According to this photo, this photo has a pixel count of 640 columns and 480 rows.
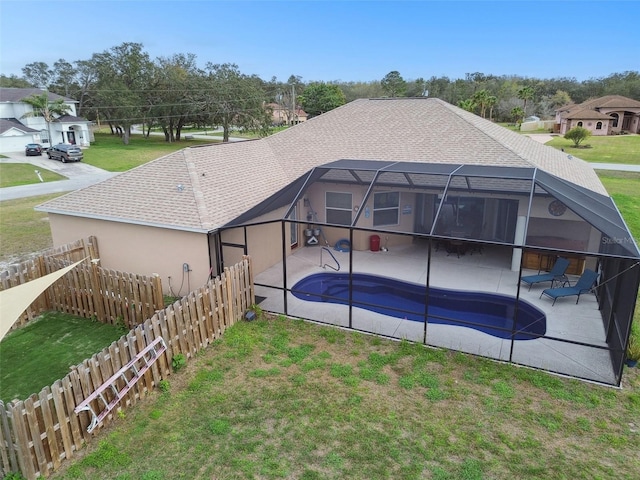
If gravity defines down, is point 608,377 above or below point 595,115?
below

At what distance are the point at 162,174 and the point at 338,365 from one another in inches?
341

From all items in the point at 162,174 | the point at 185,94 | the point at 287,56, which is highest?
the point at 287,56

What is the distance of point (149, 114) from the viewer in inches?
2168

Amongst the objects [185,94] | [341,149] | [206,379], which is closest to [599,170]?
[341,149]

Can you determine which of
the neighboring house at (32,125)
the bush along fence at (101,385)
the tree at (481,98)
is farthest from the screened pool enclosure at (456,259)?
the tree at (481,98)

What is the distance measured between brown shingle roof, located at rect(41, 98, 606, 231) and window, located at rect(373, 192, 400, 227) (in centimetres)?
184

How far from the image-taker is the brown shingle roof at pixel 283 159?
39.8 ft

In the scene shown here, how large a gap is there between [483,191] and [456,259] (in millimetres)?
3255

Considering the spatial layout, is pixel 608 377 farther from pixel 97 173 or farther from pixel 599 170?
pixel 97 173

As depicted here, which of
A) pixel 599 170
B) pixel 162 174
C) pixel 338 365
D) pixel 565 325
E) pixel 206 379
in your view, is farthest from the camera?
pixel 599 170

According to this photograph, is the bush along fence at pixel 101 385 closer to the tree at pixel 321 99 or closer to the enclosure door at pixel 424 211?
the enclosure door at pixel 424 211

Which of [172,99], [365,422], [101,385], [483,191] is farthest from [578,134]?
[101,385]

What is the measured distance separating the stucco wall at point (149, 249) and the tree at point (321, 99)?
72556mm

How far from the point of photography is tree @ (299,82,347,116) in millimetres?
82125
